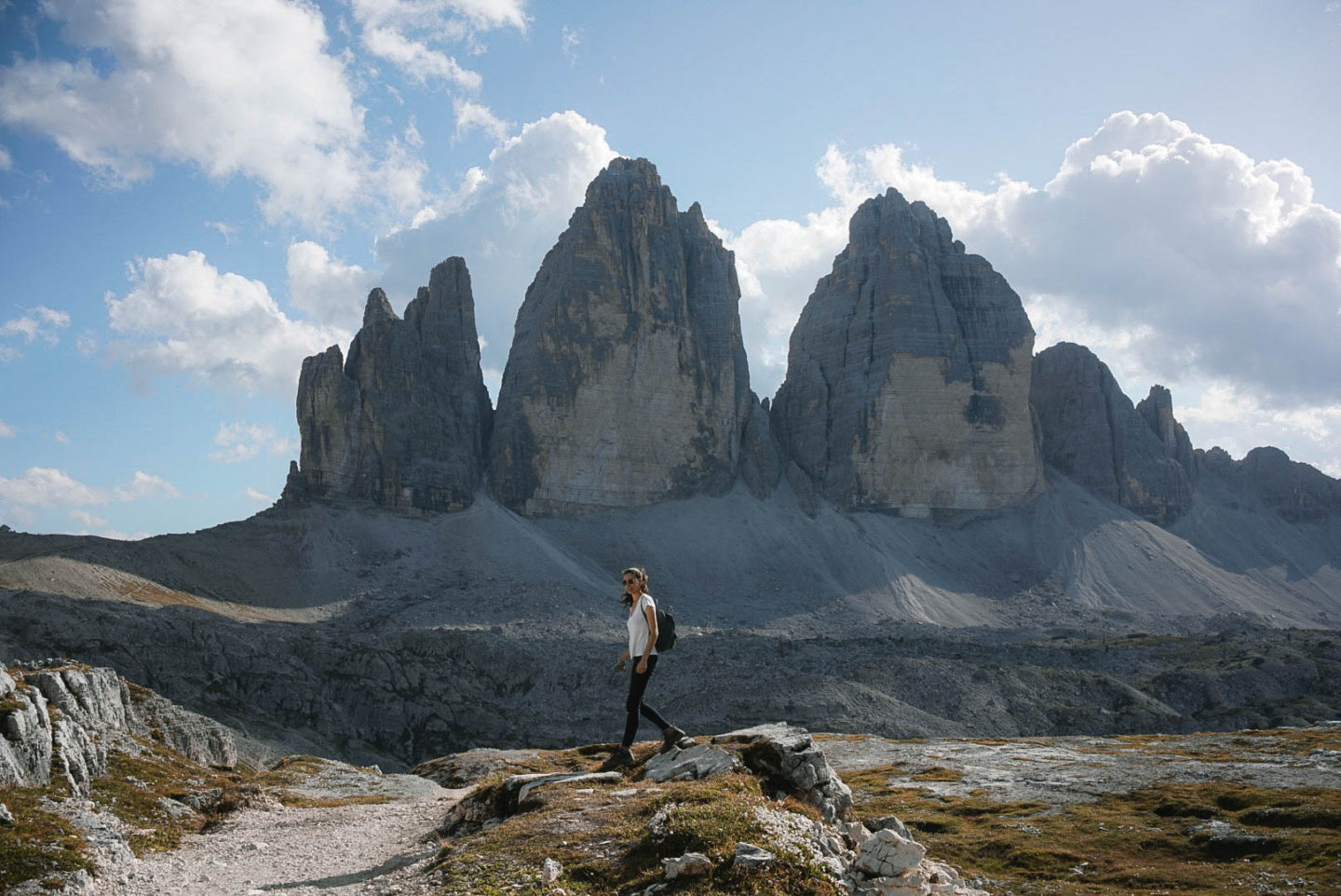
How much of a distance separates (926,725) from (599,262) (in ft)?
350

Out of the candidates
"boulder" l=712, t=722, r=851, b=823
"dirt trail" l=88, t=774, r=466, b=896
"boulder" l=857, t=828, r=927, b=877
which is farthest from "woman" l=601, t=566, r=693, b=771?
"boulder" l=857, t=828, r=927, b=877

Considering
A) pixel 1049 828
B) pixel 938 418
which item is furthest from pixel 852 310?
pixel 1049 828

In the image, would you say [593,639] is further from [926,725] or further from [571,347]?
[571,347]

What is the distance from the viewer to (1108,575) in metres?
168

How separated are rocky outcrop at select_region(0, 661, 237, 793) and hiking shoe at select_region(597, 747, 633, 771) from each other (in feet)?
34.5

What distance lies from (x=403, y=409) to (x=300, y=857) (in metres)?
143

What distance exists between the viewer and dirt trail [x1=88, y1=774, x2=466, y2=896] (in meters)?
14.6

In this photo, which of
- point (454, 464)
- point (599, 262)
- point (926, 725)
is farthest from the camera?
point (599, 262)

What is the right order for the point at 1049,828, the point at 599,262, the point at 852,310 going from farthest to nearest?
1. the point at 852,310
2. the point at 599,262
3. the point at 1049,828

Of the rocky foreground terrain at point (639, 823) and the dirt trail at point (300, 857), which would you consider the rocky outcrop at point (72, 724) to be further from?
the dirt trail at point (300, 857)

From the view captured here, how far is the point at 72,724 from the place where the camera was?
22.1m

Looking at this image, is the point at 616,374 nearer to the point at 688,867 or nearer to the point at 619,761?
the point at 619,761

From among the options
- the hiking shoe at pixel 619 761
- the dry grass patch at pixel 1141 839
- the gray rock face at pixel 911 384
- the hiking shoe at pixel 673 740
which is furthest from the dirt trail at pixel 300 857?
the gray rock face at pixel 911 384

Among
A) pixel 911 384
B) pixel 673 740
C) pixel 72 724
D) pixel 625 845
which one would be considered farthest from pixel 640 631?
pixel 911 384
